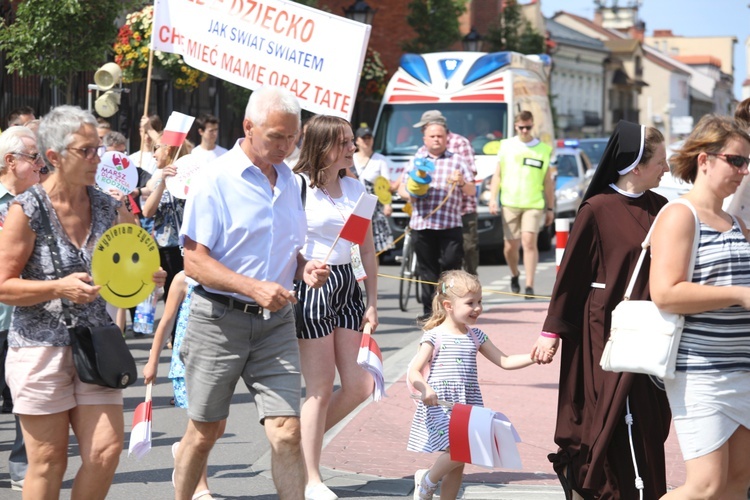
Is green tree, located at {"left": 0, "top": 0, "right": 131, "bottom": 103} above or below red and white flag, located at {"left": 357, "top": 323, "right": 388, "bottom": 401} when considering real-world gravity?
above

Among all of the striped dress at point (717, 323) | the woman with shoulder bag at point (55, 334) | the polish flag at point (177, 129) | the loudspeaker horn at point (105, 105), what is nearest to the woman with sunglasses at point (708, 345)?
the striped dress at point (717, 323)

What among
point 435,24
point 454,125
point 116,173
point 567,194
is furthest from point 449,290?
point 435,24

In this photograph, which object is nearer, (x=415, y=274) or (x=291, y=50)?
(x=291, y=50)

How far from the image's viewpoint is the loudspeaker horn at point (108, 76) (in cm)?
1488

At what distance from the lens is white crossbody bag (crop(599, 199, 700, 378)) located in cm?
466

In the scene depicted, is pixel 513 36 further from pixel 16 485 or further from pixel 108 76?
pixel 16 485

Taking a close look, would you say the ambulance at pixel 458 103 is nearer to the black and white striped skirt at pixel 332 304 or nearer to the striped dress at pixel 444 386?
the black and white striped skirt at pixel 332 304

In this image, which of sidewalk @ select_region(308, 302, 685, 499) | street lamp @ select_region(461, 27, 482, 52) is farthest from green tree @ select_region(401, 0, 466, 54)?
sidewalk @ select_region(308, 302, 685, 499)

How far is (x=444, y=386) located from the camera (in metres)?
6.18

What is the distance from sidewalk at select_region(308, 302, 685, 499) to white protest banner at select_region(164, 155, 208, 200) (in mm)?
2032

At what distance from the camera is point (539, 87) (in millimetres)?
22375

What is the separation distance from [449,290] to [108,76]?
9669mm

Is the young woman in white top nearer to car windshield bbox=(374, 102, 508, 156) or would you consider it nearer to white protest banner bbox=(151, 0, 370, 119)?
white protest banner bbox=(151, 0, 370, 119)

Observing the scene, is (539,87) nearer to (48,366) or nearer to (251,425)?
(251,425)
